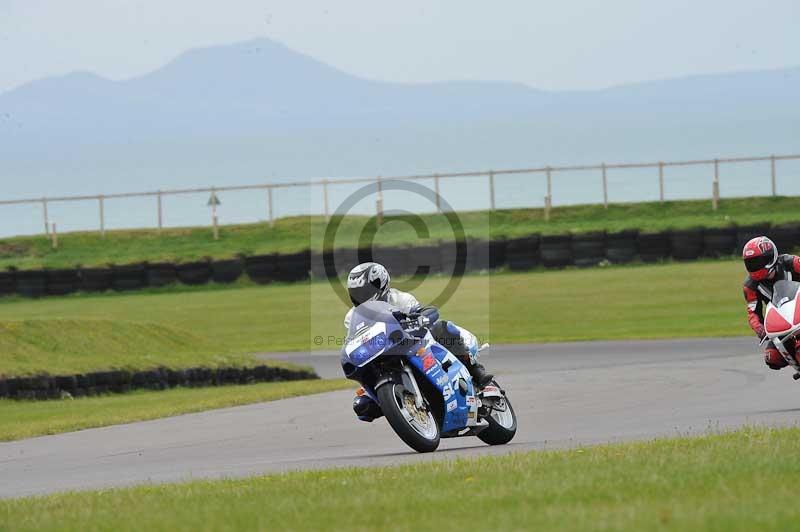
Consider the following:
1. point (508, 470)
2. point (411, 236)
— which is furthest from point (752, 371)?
point (411, 236)

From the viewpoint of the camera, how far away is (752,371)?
60.3ft

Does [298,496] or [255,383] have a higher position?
[298,496]

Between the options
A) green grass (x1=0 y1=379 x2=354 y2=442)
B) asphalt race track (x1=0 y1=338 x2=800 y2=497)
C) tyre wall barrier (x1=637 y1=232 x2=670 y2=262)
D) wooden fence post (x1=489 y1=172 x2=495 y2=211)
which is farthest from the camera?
wooden fence post (x1=489 y1=172 x2=495 y2=211)

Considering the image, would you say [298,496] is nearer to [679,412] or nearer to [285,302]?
[679,412]

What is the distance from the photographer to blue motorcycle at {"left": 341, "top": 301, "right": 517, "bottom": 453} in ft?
35.5

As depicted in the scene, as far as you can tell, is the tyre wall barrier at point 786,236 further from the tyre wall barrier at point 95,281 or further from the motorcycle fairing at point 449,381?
the motorcycle fairing at point 449,381

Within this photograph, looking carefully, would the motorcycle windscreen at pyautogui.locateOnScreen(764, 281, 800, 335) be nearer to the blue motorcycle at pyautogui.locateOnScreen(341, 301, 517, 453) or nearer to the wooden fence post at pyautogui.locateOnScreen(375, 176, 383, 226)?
the blue motorcycle at pyautogui.locateOnScreen(341, 301, 517, 453)

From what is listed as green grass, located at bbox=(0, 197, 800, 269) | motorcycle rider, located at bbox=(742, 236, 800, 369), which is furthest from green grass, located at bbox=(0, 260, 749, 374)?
motorcycle rider, located at bbox=(742, 236, 800, 369)

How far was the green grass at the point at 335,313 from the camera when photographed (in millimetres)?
23750

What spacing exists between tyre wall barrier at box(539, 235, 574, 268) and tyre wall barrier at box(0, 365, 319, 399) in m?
17.8

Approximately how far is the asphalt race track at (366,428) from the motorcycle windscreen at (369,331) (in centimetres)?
79

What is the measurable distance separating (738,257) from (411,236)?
11.3m

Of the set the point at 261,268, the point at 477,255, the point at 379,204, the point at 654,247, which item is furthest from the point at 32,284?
the point at 654,247

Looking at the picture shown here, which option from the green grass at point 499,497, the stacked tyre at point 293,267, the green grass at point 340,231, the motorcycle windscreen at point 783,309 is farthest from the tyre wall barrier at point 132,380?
the green grass at point 340,231
